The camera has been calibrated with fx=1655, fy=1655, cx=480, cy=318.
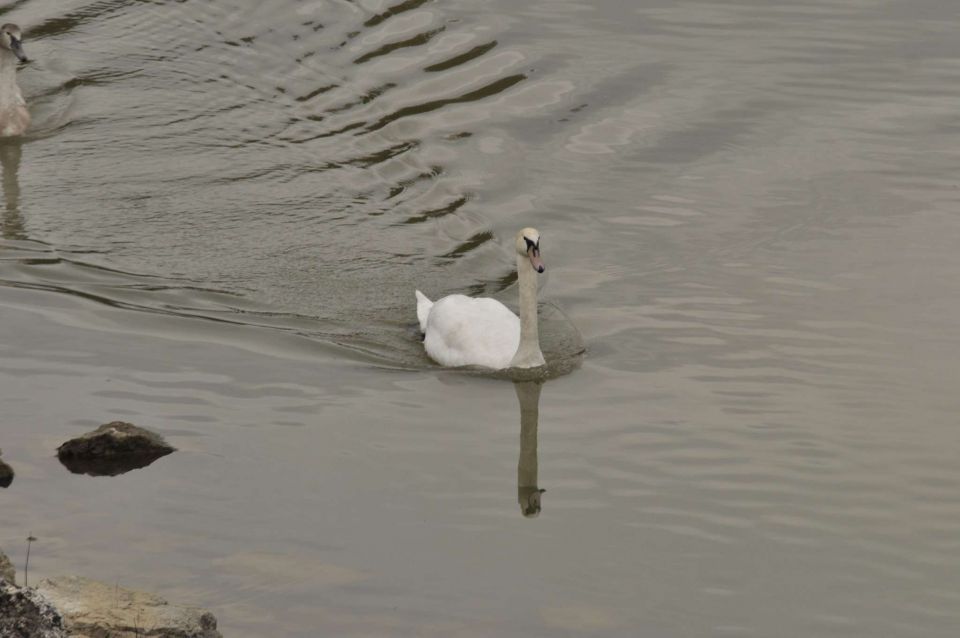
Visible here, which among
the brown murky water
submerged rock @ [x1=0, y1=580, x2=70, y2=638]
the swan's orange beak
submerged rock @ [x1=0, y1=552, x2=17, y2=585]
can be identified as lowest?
the brown murky water

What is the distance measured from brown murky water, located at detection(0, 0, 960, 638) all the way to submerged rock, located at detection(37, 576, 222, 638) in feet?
2.36

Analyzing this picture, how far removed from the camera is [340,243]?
48.3 ft

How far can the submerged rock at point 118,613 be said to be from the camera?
6945mm

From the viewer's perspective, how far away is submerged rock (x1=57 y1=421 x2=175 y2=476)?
9.56m

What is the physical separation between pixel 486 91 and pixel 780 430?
29.3 ft

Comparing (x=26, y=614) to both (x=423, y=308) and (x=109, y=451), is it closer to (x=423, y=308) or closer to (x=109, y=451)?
(x=109, y=451)

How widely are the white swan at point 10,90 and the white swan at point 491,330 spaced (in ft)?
23.5

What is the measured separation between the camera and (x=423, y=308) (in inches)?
518

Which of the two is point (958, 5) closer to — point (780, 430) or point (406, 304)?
point (406, 304)

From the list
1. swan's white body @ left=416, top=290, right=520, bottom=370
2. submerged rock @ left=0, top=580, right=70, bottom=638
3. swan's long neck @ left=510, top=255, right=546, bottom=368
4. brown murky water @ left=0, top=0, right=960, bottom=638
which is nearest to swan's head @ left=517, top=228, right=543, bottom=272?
swan's long neck @ left=510, top=255, right=546, bottom=368

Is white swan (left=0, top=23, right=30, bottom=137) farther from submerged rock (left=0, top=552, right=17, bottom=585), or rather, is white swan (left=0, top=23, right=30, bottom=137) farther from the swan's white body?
submerged rock (left=0, top=552, right=17, bottom=585)

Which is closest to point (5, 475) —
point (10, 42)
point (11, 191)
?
point (11, 191)

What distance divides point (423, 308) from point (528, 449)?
3.03 metres

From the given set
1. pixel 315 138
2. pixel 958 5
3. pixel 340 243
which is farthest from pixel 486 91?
pixel 958 5
